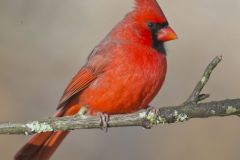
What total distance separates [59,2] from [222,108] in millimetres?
5902

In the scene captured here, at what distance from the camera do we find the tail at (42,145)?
4.29 m

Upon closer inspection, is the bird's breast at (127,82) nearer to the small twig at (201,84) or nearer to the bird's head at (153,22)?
the bird's head at (153,22)

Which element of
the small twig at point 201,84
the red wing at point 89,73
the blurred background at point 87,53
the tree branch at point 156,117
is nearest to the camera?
the tree branch at point 156,117

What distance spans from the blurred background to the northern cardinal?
27 centimetres

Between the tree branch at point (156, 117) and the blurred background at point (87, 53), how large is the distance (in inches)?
51.5

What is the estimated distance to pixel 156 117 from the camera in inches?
140

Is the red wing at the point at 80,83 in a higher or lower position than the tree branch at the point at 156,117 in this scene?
higher

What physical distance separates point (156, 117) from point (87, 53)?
442 cm

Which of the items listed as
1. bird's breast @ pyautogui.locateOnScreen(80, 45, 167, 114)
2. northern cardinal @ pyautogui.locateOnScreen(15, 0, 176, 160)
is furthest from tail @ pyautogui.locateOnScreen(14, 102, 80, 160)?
bird's breast @ pyautogui.locateOnScreen(80, 45, 167, 114)

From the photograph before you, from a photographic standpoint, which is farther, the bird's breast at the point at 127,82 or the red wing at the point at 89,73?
the red wing at the point at 89,73

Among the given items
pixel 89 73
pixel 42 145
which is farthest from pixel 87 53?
pixel 42 145

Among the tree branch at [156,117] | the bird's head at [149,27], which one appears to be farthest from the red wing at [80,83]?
the tree branch at [156,117]

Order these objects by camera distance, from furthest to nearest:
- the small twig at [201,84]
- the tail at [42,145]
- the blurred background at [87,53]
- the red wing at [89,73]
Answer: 1. the blurred background at [87,53]
2. the red wing at [89,73]
3. the tail at [42,145]
4. the small twig at [201,84]

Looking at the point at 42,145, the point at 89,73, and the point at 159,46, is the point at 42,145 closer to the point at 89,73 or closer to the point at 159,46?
the point at 89,73
